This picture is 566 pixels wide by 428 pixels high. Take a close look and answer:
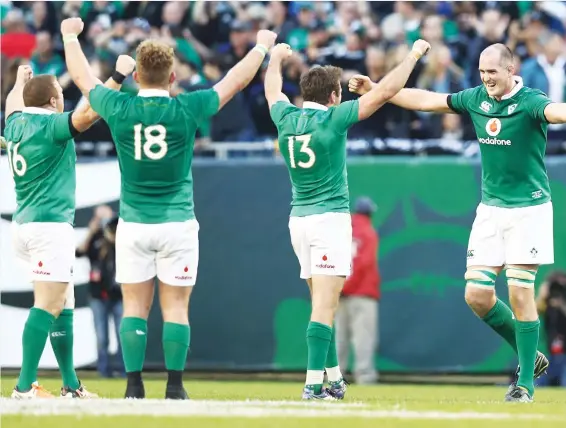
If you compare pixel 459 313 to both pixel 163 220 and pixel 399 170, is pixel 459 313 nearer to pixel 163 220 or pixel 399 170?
pixel 399 170

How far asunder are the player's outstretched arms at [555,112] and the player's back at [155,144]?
2751 millimetres

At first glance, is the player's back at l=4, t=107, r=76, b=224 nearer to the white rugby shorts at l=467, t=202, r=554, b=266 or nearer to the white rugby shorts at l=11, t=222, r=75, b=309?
the white rugby shorts at l=11, t=222, r=75, b=309

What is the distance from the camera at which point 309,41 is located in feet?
63.0

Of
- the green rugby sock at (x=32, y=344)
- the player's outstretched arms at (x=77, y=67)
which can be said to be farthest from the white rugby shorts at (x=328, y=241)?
the green rugby sock at (x=32, y=344)

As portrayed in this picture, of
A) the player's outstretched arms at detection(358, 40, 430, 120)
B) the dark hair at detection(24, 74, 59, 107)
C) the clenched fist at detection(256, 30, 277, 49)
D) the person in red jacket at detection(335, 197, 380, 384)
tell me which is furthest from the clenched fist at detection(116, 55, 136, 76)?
the person in red jacket at detection(335, 197, 380, 384)

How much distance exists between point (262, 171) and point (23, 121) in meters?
7.45

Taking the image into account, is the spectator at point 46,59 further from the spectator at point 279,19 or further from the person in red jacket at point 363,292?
the person in red jacket at point 363,292

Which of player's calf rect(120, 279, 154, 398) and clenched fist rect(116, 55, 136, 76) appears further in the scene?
clenched fist rect(116, 55, 136, 76)

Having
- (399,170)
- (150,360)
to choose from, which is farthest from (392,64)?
(150,360)

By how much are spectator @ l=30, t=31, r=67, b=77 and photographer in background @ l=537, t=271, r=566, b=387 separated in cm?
786

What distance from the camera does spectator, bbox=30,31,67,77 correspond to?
19172 millimetres

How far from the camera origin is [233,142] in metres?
18.1

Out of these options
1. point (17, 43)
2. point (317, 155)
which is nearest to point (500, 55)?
point (317, 155)

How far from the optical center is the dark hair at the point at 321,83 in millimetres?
10453
